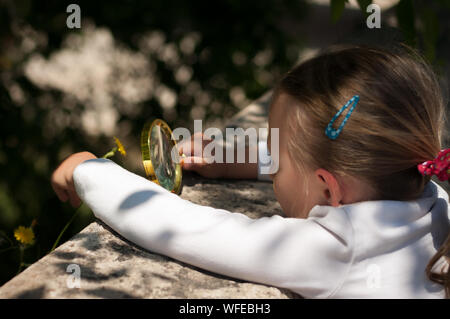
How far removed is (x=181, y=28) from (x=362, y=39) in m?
1.86

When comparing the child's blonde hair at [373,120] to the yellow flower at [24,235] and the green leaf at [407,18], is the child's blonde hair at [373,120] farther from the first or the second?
the yellow flower at [24,235]

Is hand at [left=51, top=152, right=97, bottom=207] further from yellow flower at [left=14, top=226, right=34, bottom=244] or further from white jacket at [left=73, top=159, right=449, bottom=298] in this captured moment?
white jacket at [left=73, top=159, right=449, bottom=298]

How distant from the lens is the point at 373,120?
4.00 ft

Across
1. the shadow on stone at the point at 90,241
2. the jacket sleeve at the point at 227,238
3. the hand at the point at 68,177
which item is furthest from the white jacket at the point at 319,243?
the hand at the point at 68,177

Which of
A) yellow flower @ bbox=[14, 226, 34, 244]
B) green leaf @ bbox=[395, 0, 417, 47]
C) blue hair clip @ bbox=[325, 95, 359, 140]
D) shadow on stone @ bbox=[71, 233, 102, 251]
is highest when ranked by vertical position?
green leaf @ bbox=[395, 0, 417, 47]

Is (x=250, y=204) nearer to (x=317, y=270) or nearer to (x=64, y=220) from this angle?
(x=317, y=270)

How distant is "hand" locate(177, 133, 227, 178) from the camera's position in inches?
75.3

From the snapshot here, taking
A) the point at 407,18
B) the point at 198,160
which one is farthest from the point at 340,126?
the point at 198,160

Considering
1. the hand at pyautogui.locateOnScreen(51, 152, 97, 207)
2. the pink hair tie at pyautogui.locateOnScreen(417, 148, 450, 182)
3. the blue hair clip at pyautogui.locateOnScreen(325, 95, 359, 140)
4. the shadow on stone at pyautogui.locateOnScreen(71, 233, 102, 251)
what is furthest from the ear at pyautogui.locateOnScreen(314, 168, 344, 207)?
the hand at pyautogui.locateOnScreen(51, 152, 97, 207)

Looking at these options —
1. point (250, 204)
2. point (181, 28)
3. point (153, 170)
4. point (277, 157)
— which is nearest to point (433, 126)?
point (277, 157)

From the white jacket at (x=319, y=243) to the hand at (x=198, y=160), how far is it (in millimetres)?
565

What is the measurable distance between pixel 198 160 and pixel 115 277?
750mm

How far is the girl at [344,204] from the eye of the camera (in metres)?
1.17
